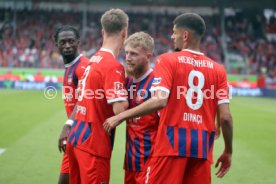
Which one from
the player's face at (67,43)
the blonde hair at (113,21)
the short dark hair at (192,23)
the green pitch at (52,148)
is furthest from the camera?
the green pitch at (52,148)

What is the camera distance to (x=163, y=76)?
154 inches

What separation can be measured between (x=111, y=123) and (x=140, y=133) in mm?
508

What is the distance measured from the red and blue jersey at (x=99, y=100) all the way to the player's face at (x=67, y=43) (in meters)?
1.02

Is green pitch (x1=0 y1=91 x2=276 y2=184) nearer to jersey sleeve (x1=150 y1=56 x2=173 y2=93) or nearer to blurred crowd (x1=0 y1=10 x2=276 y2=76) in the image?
jersey sleeve (x1=150 y1=56 x2=173 y2=93)

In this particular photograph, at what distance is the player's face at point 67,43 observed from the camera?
5.12m

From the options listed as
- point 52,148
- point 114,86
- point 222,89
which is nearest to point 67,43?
point 114,86

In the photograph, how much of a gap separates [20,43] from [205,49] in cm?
1454

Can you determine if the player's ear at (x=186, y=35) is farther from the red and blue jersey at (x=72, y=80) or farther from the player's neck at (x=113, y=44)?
the red and blue jersey at (x=72, y=80)

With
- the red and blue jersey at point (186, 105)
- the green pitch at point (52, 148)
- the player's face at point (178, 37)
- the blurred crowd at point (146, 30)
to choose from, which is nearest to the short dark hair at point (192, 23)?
the player's face at point (178, 37)

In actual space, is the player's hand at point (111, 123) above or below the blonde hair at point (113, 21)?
below

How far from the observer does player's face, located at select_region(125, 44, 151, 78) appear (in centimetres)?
428

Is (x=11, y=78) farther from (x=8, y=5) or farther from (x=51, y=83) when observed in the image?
(x=8, y=5)

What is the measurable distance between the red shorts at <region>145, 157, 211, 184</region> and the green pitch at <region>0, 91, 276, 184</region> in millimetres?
3089

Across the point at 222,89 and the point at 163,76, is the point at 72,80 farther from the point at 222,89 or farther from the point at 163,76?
the point at 222,89
